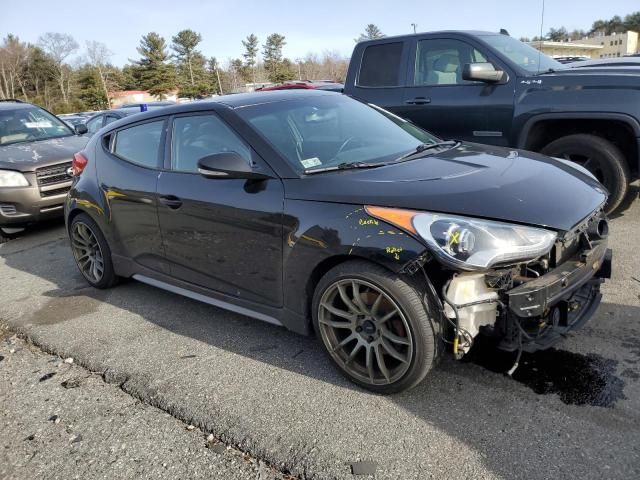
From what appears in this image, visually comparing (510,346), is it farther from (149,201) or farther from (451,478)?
(149,201)

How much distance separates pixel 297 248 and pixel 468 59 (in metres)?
3.75

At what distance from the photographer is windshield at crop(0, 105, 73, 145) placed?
24.8 feet

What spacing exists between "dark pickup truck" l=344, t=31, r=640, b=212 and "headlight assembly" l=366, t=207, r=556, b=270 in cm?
291

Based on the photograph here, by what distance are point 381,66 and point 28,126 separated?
5.42 m

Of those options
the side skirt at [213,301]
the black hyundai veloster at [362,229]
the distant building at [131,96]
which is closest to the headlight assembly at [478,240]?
the black hyundai veloster at [362,229]

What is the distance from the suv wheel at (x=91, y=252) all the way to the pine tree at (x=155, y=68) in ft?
225

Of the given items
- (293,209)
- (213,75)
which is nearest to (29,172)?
(293,209)

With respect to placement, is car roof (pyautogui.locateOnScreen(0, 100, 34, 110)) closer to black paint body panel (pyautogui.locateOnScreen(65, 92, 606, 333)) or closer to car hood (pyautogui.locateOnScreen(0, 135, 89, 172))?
car hood (pyautogui.locateOnScreen(0, 135, 89, 172))

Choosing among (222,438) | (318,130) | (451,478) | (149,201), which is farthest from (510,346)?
(149,201)

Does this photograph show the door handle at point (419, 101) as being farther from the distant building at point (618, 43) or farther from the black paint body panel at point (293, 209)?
the distant building at point (618, 43)

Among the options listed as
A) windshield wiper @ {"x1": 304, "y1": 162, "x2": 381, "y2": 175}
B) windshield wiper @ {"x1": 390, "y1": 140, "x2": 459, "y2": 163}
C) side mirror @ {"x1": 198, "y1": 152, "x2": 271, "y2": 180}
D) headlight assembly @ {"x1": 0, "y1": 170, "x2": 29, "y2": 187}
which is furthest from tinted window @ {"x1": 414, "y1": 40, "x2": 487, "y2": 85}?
headlight assembly @ {"x1": 0, "y1": 170, "x2": 29, "y2": 187}

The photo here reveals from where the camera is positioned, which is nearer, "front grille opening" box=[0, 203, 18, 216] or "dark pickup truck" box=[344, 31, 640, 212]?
"dark pickup truck" box=[344, 31, 640, 212]

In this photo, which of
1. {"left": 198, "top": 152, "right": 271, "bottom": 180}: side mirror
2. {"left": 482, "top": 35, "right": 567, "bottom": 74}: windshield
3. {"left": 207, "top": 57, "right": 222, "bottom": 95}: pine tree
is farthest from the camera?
{"left": 207, "top": 57, "right": 222, "bottom": 95}: pine tree

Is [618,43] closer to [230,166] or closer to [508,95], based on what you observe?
[508,95]
